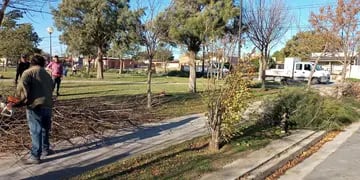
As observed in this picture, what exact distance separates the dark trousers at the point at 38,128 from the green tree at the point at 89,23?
31.0m

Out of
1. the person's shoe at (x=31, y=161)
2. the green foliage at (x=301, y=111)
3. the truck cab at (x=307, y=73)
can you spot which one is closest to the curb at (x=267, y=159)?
the green foliage at (x=301, y=111)

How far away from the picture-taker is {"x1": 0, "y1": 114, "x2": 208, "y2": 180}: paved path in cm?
589

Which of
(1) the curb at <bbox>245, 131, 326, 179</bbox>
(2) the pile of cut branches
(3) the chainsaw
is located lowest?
(1) the curb at <bbox>245, 131, 326, 179</bbox>

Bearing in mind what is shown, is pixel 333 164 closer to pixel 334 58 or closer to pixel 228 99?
pixel 228 99

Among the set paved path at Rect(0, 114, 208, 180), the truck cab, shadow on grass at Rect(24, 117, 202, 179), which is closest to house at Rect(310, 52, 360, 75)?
the truck cab

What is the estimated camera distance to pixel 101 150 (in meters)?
7.30

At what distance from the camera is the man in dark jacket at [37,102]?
635 cm

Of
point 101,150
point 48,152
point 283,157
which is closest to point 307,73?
point 283,157

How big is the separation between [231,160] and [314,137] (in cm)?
380

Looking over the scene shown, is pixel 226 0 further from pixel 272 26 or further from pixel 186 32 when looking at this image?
pixel 272 26

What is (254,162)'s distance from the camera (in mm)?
6793

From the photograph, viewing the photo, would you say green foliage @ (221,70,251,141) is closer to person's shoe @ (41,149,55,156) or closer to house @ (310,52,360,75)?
person's shoe @ (41,149,55,156)

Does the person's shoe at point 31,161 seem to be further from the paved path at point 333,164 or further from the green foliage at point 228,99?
the paved path at point 333,164

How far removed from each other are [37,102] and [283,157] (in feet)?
14.7
